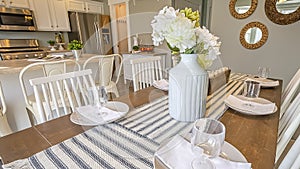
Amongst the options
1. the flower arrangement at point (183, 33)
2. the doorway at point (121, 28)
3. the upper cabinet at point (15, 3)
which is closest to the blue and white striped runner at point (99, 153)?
the flower arrangement at point (183, 33)

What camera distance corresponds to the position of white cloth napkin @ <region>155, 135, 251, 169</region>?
45cm

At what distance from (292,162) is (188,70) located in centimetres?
46

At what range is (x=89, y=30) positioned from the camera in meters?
4.23

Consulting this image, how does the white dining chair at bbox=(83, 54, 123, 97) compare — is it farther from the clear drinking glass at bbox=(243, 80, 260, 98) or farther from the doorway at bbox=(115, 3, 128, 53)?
the doorway at bbox=(115, 3, 128, 53)

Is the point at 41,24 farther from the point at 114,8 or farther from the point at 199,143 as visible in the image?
the point at 199,143

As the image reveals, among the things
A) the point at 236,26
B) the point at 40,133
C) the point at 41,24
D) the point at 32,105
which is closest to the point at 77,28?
the point at 41,24

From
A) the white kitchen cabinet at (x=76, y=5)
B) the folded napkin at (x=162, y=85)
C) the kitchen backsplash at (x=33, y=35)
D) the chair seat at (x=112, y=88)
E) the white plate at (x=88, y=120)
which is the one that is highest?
the white kitchen cabinet at (x=76, y=5)

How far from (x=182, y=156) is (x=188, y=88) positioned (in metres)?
0.30

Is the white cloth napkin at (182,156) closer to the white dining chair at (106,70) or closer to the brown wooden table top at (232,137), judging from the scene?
the brown wooden table top at (232,137)

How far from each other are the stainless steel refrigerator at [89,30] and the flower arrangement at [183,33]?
151 inches

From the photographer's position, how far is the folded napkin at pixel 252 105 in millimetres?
808

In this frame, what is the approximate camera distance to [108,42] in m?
4.74

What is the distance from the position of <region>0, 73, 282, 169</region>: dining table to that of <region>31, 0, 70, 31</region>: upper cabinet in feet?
12.6

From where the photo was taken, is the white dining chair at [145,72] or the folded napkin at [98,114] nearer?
the folded napkin at [98,114]
